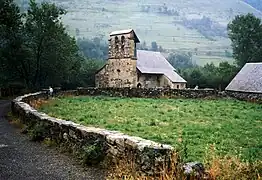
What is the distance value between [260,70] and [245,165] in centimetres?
3405

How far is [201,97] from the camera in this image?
33.8 meters

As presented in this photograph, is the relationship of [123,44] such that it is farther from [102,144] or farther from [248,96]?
[102,144]

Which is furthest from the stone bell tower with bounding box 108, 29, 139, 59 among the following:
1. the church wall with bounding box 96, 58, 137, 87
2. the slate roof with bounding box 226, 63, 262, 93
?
the slate roof with bounding box 226, 63, 262, 93

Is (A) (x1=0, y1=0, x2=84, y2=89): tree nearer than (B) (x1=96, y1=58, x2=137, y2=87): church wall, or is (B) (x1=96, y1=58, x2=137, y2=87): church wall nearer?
(A) (x1=0, y1=0, x2=84, y2=89): tree

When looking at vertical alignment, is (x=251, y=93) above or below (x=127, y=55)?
below

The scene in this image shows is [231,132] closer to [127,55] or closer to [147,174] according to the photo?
[147,174]

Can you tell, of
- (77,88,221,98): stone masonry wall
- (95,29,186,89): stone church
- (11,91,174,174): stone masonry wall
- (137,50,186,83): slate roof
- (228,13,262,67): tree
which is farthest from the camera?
(228,13,262,67): tree

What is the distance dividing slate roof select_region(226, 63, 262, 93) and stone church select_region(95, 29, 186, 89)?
11.7 metres

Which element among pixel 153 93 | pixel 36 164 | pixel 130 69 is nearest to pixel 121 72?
pixel 130 69

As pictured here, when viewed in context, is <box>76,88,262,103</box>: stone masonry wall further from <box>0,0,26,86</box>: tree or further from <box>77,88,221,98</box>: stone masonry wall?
<box>0,0,26,86</box>: tree

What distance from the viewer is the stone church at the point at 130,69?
42.1 m

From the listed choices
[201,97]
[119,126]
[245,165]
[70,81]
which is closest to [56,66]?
[70,81]

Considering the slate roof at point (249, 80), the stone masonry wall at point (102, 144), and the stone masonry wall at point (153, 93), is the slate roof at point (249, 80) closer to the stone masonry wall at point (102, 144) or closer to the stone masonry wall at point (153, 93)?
the stone masonry wall at point (153, 93)

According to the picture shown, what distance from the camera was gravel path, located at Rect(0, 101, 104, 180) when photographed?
7.71 meters
